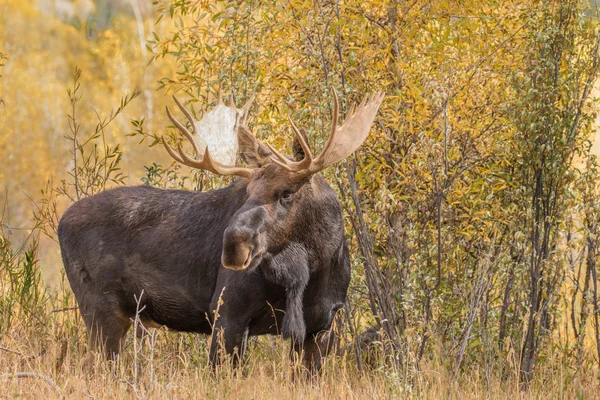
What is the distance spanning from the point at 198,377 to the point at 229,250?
0.79 meters

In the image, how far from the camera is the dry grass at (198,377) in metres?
5.21

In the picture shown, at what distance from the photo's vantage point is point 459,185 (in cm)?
686

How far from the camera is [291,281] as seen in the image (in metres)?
5.88

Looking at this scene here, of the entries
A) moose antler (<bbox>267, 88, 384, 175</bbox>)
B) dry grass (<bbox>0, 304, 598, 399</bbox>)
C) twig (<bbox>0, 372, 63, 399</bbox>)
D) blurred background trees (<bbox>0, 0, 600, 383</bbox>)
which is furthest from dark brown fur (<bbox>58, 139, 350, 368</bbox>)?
twig (<bbox>0, 372, 63, 399</bbox>)

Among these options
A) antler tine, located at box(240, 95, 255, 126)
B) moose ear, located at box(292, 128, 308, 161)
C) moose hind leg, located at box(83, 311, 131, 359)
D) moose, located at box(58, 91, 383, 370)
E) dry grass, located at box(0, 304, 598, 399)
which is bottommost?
dry grass, located at box(0, 304, 598, 399)

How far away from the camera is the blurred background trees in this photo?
6410 millimetres

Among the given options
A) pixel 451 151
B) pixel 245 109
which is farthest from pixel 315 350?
pixel 245 109

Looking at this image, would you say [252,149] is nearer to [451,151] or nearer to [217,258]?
[217,258]

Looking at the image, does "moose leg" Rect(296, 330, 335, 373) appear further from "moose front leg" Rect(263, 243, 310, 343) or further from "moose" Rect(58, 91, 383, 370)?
"moose front leg" Rect(263, 243, 310, 343)

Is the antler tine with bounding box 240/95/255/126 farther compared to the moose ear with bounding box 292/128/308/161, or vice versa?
the antler tine with bounding box 240/95/255/126

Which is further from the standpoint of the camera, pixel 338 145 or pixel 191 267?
pixel 191 267

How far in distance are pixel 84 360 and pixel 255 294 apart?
1.37m

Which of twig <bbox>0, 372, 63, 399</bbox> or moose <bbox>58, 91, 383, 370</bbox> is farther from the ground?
moose <bbox>58, 91, 383, 370</bbox>

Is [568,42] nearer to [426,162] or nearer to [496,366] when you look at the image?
[426,162]
